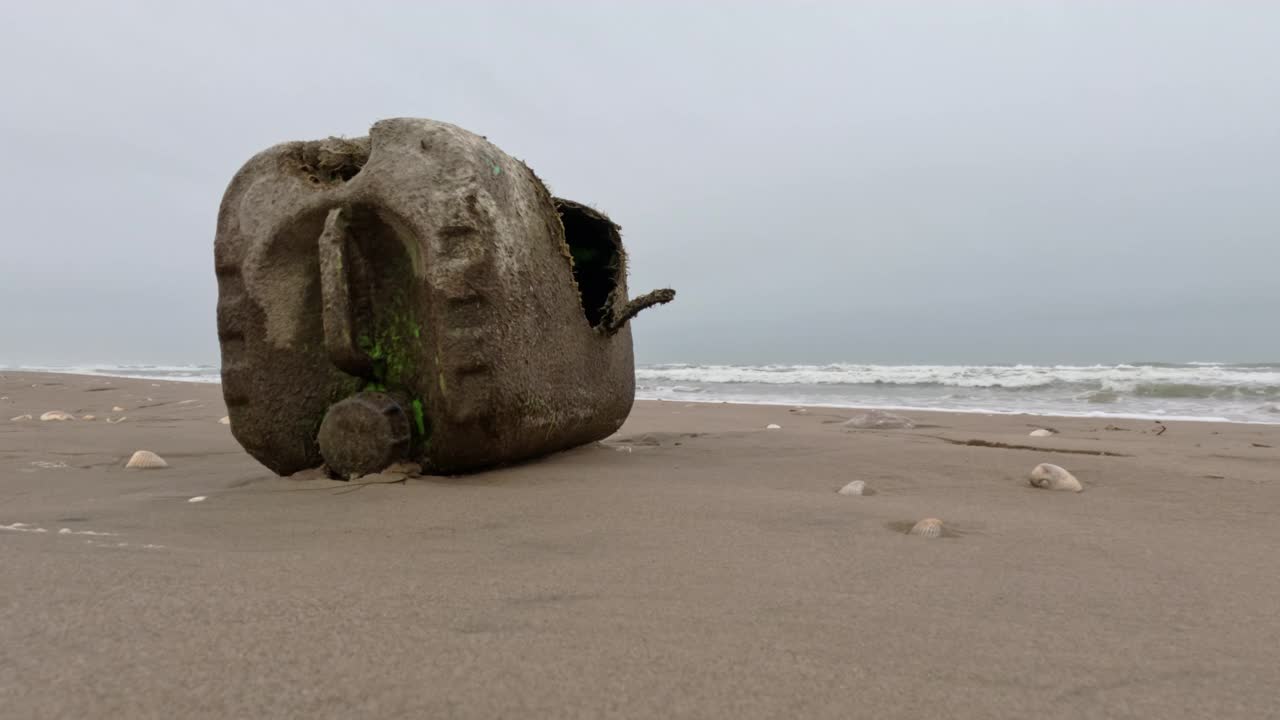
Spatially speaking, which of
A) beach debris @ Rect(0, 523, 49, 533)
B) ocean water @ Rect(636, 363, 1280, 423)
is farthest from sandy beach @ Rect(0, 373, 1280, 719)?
ocean water @ Rect(636, 363, 1280, 423)

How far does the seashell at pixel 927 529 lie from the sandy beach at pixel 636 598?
54 millimetres

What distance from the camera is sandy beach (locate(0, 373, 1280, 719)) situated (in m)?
0.95

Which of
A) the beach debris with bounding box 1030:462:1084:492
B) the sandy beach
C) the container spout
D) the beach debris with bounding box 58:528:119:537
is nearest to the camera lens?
the sandy beach

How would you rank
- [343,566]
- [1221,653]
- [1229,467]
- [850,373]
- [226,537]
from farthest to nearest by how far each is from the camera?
[850,373] < [1229,467] < [226,537] < [343,566] < [1221,653]

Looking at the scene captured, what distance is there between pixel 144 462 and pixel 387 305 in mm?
1592

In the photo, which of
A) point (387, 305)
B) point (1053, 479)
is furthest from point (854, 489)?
point (387, 305)

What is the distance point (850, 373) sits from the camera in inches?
683

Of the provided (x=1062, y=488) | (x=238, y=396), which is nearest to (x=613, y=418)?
(x=238, y=396)

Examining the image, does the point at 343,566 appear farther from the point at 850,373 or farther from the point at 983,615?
the point at 850,373

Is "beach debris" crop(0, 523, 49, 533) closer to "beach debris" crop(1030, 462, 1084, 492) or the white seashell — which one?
the white seashell

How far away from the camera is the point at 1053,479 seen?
8.73 feet

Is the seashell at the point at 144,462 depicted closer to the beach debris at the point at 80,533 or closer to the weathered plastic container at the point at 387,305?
the weathered plastic container at the point at 387,305

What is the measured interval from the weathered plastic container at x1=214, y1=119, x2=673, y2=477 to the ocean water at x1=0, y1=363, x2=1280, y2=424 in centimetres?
630

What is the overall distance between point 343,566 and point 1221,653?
1.52m
